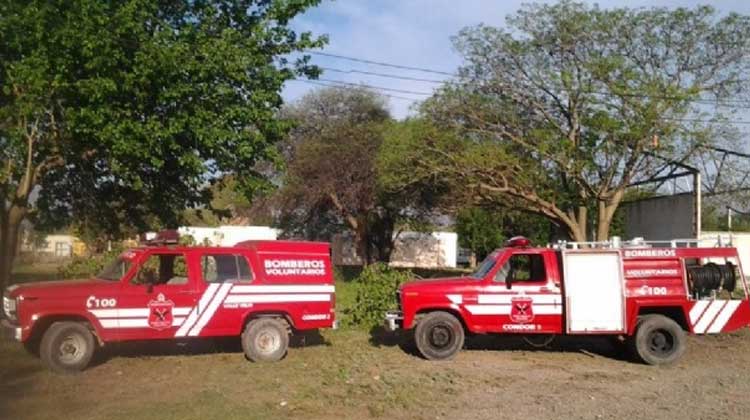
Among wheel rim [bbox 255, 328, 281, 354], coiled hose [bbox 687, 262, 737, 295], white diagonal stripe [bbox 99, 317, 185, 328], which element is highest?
coiled hose [bbox 687, 262, 737, 295]

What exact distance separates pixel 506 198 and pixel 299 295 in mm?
16709

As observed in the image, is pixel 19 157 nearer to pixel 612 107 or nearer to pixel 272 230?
pixel 612 107

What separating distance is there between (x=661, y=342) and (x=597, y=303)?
1.25m

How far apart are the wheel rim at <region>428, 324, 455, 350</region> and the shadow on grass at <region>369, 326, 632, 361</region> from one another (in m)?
0.62

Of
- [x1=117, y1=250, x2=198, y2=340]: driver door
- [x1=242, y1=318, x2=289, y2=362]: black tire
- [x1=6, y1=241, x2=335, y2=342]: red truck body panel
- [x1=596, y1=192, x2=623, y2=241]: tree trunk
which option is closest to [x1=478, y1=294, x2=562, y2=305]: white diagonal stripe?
[x1=6, y1=241, x2=335, y2=342]: red truck body panel

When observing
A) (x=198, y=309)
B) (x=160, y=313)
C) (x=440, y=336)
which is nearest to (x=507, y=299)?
(x=440, y=336)

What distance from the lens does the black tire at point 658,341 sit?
41.3 feet

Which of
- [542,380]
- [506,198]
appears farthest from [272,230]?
[542,380]

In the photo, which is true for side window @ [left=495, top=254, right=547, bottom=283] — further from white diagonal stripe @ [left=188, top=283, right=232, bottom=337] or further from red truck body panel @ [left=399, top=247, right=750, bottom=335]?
white diagonal stripe @ [left=188, top=283, right=232, bottom=337]

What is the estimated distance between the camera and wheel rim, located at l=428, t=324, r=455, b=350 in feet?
41.7

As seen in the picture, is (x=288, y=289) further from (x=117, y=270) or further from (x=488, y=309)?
(x=488, y=309)

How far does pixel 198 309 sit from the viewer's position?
11.6m

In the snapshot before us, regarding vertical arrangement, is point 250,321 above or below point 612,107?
below

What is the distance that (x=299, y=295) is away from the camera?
1232cm
